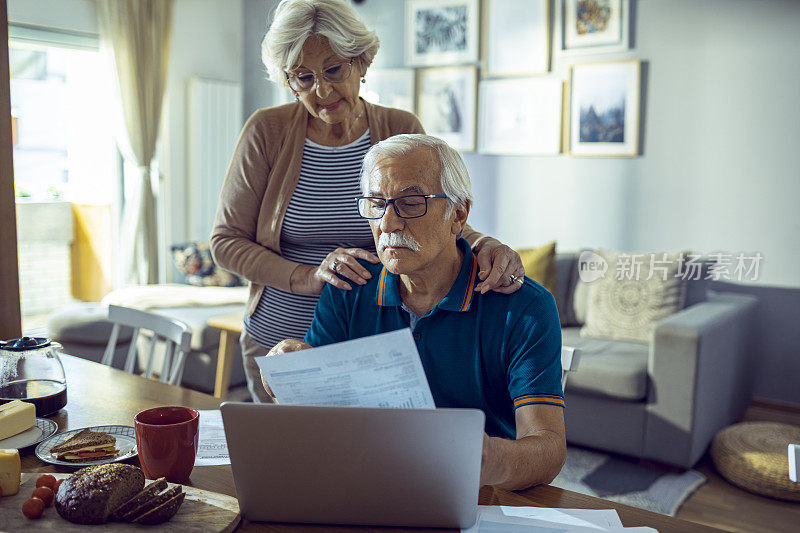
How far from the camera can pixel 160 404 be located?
4.73ft

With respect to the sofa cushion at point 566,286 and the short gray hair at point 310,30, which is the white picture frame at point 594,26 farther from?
the short gray hair at point 310,30

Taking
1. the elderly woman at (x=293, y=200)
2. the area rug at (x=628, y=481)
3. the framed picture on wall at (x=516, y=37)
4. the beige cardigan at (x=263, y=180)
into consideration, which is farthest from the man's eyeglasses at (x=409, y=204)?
the framed picture on wall at (x=516, y=37)

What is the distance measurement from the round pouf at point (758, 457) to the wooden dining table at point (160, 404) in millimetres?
2065

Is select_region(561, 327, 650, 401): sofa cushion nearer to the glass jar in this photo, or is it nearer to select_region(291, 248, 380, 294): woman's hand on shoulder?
select_region(291, 248, 380, 294): woman's hand on shoulder

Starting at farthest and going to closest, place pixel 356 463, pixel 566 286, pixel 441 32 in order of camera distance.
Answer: pixel 441 32
pixel 566 286
pixel 356 463

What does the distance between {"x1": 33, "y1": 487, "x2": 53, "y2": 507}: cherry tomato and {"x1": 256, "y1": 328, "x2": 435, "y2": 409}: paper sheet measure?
0.33 metres

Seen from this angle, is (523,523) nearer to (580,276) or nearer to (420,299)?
→ (420,299)

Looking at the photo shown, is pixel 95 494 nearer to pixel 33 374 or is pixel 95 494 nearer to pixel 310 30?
pixel 33 374

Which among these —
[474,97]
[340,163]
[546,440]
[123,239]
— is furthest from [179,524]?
[123,239]

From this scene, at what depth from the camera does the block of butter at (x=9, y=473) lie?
3.21 ft

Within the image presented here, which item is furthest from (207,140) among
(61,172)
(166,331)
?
(166,331)

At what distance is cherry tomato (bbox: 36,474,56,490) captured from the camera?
0.98 m

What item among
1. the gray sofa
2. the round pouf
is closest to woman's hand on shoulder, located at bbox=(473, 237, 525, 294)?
the gray sofa

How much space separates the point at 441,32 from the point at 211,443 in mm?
3867
